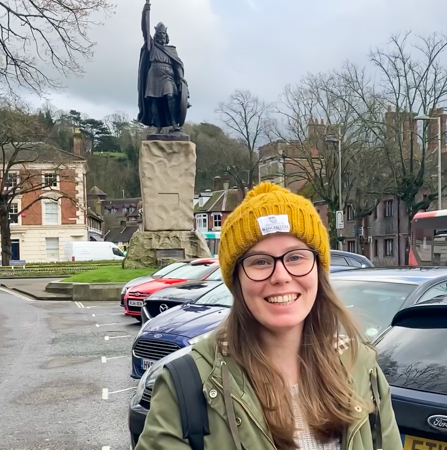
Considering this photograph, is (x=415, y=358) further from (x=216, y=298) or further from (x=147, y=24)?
(x=147, y=24)

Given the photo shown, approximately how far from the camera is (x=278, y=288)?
1.90 metres

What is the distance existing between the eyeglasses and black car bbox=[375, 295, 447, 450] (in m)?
1.37

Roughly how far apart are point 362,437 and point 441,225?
76.7 ft

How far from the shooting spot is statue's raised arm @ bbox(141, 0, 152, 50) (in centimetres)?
2150

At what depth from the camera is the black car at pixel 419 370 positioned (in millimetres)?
2871

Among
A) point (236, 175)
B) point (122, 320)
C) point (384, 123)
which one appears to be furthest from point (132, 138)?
point (122, 320)

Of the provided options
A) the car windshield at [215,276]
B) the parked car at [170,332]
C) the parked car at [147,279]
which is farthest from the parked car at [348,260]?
the parked car at [170,332]

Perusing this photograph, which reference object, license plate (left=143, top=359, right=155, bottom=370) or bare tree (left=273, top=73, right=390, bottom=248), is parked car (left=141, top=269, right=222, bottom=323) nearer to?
license plate (left=143, top=359, right=155, bottom=370)

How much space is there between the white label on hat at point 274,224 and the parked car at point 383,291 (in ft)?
11.2

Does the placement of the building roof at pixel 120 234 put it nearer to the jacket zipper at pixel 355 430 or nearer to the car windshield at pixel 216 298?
the car windshield at pixel 216 298

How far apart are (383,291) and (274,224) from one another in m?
3.92

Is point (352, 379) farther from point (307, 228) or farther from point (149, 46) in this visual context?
point (149, 46)

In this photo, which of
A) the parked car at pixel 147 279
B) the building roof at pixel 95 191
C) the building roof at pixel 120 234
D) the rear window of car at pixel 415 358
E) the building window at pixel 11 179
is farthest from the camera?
the building roof at pixel 120 234

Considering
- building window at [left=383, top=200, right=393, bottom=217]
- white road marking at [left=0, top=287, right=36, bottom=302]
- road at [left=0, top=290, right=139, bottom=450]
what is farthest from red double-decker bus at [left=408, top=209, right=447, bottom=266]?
building window at [left=383, top=200, right=393, bottom=217]
